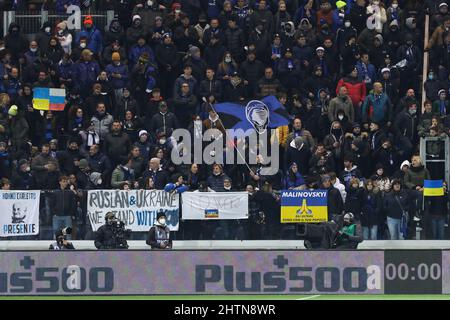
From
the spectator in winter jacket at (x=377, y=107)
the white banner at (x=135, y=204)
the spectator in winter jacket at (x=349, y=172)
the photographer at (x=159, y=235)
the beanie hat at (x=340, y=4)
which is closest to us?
the photographer at (x=159, y=235)

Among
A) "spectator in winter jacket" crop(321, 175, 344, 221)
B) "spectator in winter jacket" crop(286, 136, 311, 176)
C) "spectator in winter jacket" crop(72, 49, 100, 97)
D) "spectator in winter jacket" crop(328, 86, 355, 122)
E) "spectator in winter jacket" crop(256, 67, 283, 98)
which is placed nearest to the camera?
"spectator in winter jacket" crop(321, 175, 344, 221)

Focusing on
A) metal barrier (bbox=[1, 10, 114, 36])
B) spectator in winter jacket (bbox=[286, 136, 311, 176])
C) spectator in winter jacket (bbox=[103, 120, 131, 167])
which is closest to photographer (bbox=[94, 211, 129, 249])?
spectator in winter jacket (bbox=[103, 120, 131, 167])

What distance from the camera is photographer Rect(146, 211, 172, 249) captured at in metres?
26.9

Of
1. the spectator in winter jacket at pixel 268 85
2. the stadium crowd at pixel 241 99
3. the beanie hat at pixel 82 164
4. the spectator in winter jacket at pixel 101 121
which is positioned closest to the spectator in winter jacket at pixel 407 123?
the stadium crowd at pixel 241 99

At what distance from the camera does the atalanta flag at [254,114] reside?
1199 inches

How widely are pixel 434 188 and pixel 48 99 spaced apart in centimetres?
844

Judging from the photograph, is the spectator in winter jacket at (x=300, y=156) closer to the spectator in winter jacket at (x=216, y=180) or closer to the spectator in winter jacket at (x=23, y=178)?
the spectator in winter jacket at (x=216, y=180)

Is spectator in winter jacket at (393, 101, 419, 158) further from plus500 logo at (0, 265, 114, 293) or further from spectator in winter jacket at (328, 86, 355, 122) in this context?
plus500 logo at (0, 265, 114, 293)

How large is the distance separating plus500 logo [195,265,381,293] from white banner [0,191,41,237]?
184 inches

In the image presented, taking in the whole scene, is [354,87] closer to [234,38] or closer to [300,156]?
[300,156]

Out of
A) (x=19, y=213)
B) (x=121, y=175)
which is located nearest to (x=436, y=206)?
(x=121, y=175)

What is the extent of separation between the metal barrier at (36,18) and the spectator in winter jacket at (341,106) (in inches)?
252

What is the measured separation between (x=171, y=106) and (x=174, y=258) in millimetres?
6104
